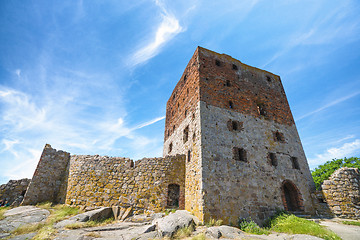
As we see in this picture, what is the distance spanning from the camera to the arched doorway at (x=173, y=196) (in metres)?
11.6

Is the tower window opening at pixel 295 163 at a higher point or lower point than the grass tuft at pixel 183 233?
higher

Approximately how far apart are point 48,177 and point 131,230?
9208 millimetres

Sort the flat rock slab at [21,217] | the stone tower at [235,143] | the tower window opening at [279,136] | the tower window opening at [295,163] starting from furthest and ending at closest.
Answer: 1. the tower window opening at [279,136]
2. the tower window opening at [295,163]
3. the stone tower at [235,143]
4. the flat rock slab at [21,217]

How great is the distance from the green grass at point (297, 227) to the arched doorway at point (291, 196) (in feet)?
8.32

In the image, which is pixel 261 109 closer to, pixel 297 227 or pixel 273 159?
pixel 273 159

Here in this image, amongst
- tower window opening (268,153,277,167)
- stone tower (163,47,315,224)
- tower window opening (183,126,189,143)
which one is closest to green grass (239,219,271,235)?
stone tower (163,47,315,224)

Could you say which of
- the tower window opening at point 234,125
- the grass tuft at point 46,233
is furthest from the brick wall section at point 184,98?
the grass tuft at point 46,233

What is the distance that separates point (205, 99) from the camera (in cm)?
1316

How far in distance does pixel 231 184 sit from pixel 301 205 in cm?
652

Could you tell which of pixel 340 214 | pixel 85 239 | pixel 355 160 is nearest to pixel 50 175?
pixel 85 239

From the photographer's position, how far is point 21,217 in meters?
9.45

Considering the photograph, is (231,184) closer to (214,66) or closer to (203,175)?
(203,175)

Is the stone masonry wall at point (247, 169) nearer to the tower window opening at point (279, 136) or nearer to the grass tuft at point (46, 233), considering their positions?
the tower window opening at point (279, 136)

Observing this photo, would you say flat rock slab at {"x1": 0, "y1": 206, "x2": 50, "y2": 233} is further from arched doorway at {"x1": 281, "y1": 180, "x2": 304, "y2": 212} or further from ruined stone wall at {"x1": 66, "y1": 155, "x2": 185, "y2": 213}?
arched doorway at {"x1": 281, "y1": 180, "x2": 304, "y2": 212}
